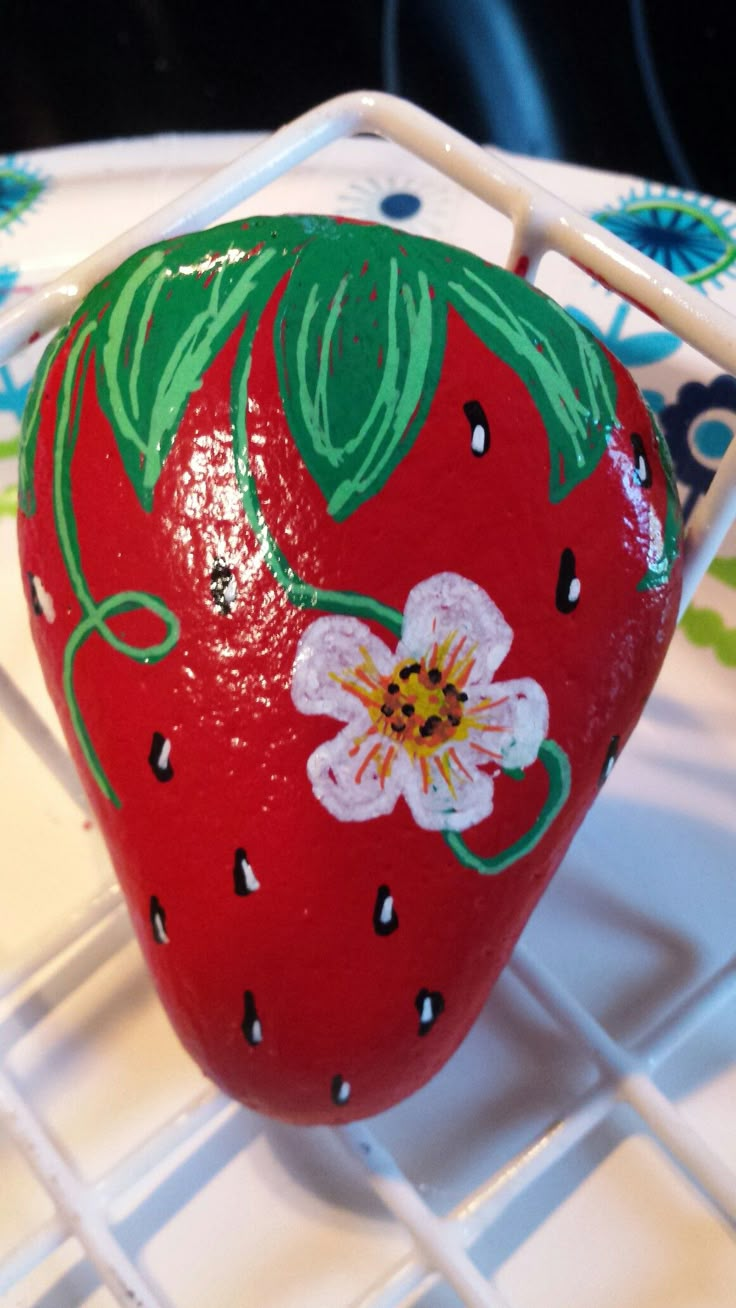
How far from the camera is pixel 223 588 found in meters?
0.30

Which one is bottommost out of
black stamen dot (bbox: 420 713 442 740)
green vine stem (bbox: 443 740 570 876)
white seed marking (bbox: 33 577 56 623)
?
green vine stem (bbox: 443 740 570 876)

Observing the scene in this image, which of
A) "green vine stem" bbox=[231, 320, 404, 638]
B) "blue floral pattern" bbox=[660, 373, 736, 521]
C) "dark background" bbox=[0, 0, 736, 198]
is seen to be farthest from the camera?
"dark background" bbox=[0, 0, 736, 198]

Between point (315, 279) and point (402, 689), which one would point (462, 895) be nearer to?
point (402, 689)

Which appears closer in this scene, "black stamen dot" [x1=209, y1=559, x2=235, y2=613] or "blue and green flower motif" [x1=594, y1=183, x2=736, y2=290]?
"black stamen dot" [x1=209, y1=559, x2=235, y2=613]

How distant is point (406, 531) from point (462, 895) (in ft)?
A: 0.31

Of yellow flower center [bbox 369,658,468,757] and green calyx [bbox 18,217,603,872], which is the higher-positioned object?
green calyx [bbox 18,217,603,872]

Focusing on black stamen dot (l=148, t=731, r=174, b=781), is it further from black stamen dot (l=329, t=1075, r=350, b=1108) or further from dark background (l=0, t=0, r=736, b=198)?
dark background (l=0, t=0, r=736, b=198)

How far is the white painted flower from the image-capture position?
30cm

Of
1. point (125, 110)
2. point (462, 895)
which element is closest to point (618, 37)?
point (125, 110)

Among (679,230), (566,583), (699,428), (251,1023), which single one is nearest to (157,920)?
(251,1023)

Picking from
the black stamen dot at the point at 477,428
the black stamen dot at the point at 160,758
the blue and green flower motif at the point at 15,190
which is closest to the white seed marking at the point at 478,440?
the black stamen dot at the point at 477,428

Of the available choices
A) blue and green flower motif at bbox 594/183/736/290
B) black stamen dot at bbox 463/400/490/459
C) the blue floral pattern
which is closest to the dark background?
blue and green flower motif at bbox 594/183/736/290

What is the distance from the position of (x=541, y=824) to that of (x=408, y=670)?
60 mm

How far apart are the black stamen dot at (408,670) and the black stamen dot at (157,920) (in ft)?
0.30
